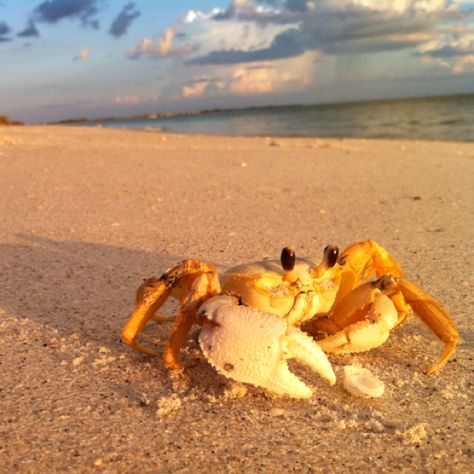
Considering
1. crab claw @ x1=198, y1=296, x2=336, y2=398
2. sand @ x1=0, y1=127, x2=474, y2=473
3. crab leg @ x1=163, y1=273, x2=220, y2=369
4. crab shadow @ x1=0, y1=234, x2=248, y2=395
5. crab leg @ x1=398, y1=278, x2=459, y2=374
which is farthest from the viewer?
crab shadow @ x1=0, y1=234, x2=248, y2=395

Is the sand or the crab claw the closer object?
the sand

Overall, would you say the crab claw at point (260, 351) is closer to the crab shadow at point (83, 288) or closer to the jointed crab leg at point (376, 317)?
the crab shadow at point (83, 288)

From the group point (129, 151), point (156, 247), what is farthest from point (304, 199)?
point (129, 151)

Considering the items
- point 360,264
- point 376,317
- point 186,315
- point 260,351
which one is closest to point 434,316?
point 376,317

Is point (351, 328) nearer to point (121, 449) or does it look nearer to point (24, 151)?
point (121, 449)

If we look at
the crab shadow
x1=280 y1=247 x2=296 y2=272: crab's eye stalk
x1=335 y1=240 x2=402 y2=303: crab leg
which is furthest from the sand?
x1=280 y1=247 x2=296 y2=272: crab's eye stalk

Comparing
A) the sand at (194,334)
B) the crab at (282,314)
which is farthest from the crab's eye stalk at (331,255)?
the sand at (194,334)

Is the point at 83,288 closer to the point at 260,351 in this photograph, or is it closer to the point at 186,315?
the point at 186,315

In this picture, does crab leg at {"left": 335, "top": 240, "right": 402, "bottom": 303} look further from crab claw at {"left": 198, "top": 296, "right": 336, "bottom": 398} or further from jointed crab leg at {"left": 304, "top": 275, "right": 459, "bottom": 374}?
Result: crab claw at {"left": 198, "top": 296, "right": 336, "bottom": 398}
